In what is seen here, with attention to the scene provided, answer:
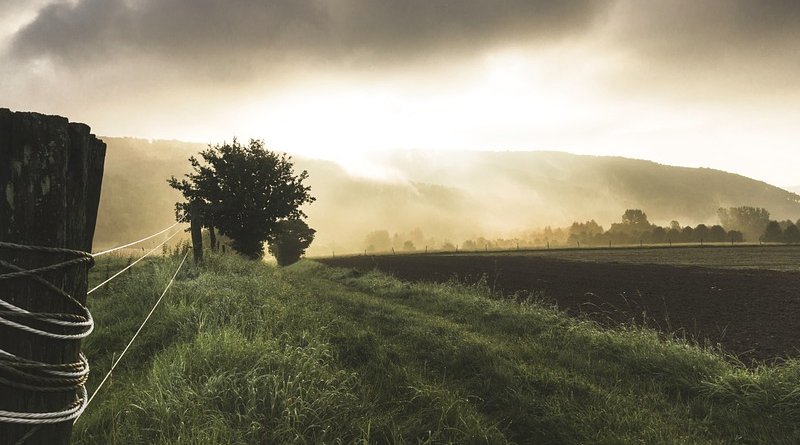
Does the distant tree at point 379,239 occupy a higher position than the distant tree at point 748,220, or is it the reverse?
the distant tree at point 748,220

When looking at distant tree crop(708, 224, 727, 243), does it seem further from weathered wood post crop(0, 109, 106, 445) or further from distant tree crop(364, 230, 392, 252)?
weathered wood post crop(0, 109, 106, 445)

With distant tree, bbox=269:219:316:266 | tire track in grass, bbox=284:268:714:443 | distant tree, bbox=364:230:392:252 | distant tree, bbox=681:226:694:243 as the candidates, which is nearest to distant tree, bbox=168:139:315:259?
tire track in grass, bbox=284:268:714:443

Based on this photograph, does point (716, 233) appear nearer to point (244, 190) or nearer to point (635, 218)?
point (635, 218)

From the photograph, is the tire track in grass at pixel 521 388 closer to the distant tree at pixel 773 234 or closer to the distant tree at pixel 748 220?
the distant tree at pixel 773 234

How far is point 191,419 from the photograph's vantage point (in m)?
3.41

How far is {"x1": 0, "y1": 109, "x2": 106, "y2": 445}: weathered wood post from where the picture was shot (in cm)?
170

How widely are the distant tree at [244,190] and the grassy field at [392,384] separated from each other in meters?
15.4

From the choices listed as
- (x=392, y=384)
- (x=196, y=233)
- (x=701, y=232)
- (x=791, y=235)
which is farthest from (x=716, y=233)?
(x=392, y=384)

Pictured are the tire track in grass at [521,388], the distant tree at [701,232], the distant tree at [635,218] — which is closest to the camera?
the tire track in grass at [521,388]

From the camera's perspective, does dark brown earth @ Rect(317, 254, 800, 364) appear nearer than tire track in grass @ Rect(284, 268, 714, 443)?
No

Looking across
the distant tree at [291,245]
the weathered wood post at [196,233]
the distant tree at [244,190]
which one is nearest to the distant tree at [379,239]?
the distant tree at [291,245]

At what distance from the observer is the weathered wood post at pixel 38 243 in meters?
1.70

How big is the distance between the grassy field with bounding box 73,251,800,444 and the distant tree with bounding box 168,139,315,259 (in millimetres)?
15421

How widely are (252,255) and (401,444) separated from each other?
23736mm
